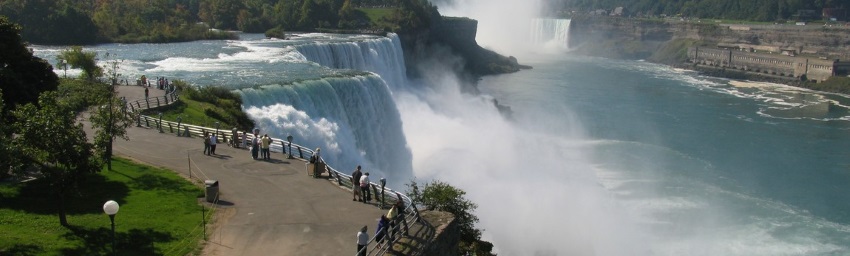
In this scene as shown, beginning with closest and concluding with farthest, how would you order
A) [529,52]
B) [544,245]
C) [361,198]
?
1. [361,198]
2. [544,245]
3. [529,52]

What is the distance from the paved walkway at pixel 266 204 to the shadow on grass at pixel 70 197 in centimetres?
202

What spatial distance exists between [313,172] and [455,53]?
65797 millimetres

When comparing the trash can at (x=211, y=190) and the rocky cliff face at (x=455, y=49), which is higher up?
the rocky cliff face at (x=455, y=49)

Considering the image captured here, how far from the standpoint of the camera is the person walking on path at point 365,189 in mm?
15055

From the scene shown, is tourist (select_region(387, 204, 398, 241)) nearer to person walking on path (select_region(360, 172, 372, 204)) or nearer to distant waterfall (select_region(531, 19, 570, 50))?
person walking on path (select_region(360, 172, 372, 204))

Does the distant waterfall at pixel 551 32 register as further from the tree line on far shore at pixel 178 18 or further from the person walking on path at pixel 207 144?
the person walking on path at pixel 207 144

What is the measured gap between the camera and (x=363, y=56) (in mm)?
49156

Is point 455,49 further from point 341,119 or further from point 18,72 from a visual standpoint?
point 18,72

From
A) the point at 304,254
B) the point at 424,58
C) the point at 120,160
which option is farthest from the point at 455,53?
the point at 304,254

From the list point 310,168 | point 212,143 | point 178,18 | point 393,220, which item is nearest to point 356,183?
point 310,168

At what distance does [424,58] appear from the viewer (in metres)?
73.5

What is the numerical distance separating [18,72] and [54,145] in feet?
21.1

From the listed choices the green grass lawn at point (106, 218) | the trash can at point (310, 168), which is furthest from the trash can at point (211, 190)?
the trash can at point (310, 168)

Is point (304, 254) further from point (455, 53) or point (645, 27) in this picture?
point (645, 27)
